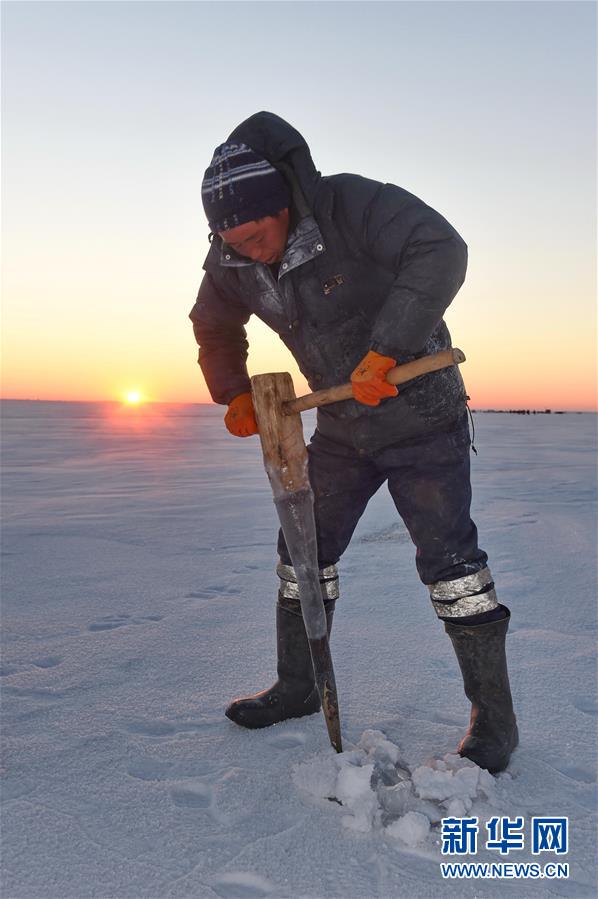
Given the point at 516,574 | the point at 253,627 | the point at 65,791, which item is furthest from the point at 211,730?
the point at 516,574

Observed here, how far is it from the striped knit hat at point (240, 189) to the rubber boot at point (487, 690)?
4.57ft

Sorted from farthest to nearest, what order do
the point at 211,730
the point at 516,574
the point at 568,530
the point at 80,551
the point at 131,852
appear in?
→ the point at 568,530 → the point at 80,551 → the point at 516,574 → the point at 211,730 → the point at 131,852

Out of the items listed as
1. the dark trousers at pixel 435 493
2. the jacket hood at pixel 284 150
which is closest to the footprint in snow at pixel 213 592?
the dark trousers at pixel 435 493

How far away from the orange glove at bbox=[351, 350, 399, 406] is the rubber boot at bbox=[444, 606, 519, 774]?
79 cm

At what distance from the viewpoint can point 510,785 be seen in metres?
1.88

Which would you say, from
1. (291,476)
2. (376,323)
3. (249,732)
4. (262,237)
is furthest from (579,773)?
(262,237)

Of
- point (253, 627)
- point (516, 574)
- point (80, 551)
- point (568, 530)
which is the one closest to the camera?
point (253, 627)

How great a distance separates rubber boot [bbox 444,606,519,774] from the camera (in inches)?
77.5

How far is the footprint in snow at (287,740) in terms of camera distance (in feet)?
7.01

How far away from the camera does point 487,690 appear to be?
6.61ft

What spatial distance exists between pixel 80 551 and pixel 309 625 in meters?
2.81

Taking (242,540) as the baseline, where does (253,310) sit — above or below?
above

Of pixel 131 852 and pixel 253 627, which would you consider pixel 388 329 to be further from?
pixel 253 627
